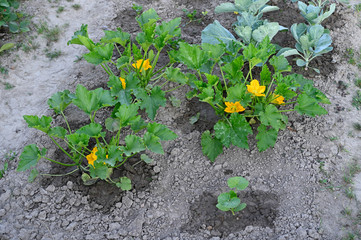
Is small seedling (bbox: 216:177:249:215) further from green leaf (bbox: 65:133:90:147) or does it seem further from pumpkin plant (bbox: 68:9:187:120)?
green leaf (bbox: 65:133:90:147)

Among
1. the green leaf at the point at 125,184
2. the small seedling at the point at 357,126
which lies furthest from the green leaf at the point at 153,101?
the small seedling at the point at 357,126

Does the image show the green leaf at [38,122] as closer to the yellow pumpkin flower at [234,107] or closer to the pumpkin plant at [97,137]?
Result: the pumpkin plant at [97,137]

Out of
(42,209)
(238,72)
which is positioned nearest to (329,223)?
(238,72)

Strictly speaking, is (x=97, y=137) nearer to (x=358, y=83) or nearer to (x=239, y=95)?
(x=239, y=95)

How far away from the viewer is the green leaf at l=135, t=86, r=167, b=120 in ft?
10.3

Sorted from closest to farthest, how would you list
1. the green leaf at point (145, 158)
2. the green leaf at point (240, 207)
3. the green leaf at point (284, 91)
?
the green leaf at point (240, 207), the green leaf at point (284, 91), the green leaf at point (145, 158)

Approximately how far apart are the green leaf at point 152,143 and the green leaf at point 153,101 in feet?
1.60

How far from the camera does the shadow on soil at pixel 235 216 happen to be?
2.72 metres

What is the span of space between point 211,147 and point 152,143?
649 millimetres

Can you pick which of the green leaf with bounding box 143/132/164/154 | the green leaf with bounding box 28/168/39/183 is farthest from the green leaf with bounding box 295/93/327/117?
the green leaf with bounding box 28/168/39/183

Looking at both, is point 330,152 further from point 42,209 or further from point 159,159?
point 42,209

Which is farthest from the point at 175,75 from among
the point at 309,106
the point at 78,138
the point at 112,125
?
the point at 309,106

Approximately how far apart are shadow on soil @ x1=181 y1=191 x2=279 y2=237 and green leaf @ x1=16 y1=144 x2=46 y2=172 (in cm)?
119

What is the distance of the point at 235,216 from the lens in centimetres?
278
